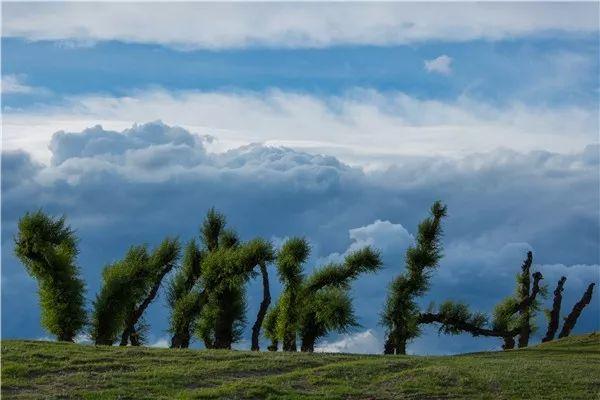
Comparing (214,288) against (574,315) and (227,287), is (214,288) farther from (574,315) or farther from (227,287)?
(574,315)

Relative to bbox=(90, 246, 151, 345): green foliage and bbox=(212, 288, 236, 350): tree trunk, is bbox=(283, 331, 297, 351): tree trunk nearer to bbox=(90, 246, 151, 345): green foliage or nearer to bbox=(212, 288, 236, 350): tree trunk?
bbox=(212, 288, 236, 350): tree trunk

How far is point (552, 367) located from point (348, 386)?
9998 millimetres

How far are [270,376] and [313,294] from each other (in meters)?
23.7

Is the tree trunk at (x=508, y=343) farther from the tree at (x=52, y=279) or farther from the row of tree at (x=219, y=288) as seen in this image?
the tree at (x=52, y=279)

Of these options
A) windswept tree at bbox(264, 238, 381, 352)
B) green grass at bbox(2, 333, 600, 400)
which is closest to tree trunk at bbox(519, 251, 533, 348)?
windswept tree at bbox(264, 238, 381, 352)

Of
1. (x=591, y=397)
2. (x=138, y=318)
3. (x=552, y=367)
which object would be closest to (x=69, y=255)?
(x=138, y=318)

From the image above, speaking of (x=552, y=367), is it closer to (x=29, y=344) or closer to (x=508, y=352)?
(x=508, y=352)

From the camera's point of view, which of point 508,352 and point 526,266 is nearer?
point 508,352

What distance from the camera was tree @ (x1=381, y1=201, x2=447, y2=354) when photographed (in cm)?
5791

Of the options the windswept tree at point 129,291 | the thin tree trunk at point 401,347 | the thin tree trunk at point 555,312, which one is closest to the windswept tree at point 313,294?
the thin tree trunk at point 401,347

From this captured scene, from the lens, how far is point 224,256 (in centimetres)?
5697

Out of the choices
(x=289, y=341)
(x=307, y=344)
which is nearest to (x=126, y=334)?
(x=289, y=341)

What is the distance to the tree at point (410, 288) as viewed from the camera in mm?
57906

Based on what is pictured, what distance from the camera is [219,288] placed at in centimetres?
5753
